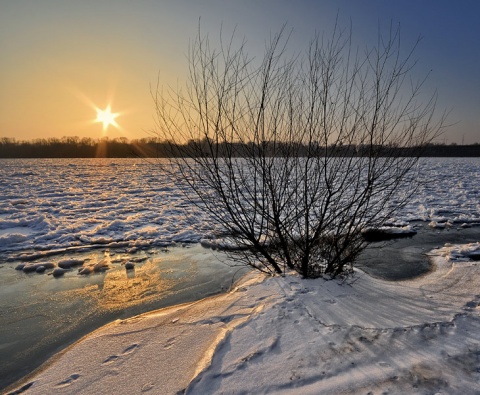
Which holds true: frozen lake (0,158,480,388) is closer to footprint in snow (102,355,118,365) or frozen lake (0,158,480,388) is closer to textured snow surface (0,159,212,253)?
textured snow surface (0,159,212,253)

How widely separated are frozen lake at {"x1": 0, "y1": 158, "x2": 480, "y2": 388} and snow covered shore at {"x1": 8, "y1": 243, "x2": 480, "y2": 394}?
0.52 metres

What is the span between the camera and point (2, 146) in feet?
268

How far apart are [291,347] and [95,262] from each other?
4.37 meters

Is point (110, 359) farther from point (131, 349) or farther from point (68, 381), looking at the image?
point (68, 381)

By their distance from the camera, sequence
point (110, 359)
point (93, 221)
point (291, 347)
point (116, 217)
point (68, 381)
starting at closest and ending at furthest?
point (68, 381) → point (291, 347) → point (110, 359) → point (93, 221) → point (116, 217)

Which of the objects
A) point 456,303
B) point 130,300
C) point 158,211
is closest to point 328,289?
point 456,303

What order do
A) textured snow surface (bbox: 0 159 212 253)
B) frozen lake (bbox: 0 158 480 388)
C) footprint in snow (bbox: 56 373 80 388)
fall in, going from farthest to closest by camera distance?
textured snow surface (bbox: 0 159 212 253) → frozen lake (bbox: 0 158 480 388) → footprint in snow (bbox: 56 373 80 388)

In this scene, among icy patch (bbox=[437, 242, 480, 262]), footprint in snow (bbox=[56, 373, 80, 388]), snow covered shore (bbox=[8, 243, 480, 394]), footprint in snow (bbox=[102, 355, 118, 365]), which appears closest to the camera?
snow covered shore (bbox=[8, 243, 480, 394])

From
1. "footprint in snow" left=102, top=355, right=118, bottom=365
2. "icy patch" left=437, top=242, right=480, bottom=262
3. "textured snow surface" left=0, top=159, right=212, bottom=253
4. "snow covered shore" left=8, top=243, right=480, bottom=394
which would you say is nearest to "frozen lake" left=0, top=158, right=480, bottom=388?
"textured snow surface" left=0, top=159, right=212, bottom=253

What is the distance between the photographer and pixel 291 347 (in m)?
2.81

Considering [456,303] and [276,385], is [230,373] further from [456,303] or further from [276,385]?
[456,303]

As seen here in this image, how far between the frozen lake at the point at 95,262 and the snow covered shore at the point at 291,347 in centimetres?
52

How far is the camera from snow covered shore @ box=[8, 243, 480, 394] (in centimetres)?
237

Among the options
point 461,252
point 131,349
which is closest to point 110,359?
point 131,349
